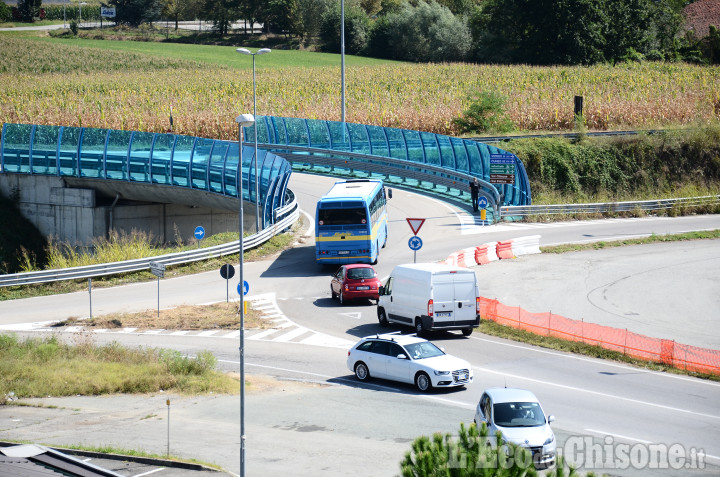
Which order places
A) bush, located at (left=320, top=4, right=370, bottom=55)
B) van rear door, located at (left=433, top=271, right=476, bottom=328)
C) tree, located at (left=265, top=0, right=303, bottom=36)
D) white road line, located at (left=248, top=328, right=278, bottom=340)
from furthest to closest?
1. tree, located at (left=265, top=0, right=303, bottom=36)
2. bush, located at (left=320, top=4, right=370, bottom=55)
3. white road line, located at (left=248, top=328, right=278, bottom=340)
4. van rear door, located at (left=433, top=271, right=476, bottom=328)

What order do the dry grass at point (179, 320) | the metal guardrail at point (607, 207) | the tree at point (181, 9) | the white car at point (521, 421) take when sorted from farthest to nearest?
the tree at point (181, 9)
the metal guardrail at point (607, 207)
the dry grass at point (179, 320)
the white car at point (521, 421)

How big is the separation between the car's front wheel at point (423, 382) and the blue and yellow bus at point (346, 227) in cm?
1296

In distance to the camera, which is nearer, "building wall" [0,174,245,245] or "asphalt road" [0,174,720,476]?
"asphalt road" [0,174,720,476]

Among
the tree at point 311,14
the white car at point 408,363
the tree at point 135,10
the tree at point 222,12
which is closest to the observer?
the white car at point 408,363

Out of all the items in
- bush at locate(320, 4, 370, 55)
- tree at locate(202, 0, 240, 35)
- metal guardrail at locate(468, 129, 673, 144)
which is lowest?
metal guardrail at locate(468, 129, 673, 144)

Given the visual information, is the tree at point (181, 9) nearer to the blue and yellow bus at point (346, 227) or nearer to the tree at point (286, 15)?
the tree at point (286, 15)

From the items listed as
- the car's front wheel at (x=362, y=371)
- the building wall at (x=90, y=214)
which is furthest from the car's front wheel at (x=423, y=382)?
the building wall at (x=90, y=214)

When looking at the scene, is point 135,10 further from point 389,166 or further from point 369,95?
point 389,166

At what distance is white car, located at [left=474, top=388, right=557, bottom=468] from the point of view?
15.3 m

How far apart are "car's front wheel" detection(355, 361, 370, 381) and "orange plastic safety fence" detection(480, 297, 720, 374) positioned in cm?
675

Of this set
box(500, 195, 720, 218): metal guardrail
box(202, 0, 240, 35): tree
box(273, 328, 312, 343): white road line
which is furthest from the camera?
box(202, 0, 240, 35): tree

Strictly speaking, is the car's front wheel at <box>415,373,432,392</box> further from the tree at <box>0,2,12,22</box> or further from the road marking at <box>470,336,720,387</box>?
the tree at <box>0,2,12,22</box>


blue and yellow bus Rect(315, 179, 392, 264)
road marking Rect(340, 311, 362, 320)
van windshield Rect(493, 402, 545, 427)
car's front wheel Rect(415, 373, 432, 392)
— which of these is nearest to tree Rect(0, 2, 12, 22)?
blue and yellow bus Rect(315, 179, 392, 264)

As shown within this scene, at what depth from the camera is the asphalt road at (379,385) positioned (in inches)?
672
